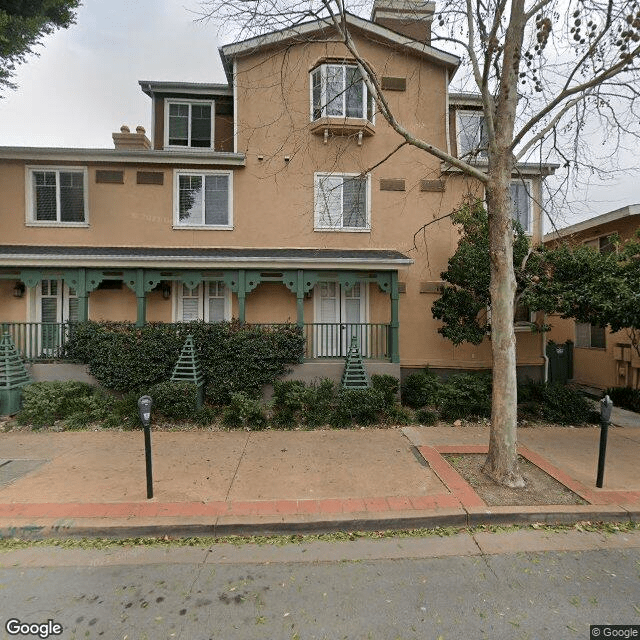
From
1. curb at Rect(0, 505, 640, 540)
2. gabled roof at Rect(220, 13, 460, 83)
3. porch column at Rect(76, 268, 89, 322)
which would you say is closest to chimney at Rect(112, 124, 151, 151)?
gabled roof at Rect(220, 13, 460, 83)

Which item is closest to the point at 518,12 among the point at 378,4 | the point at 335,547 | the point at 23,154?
the point at 335,547

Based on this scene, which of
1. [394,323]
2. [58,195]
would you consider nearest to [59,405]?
[58,195]

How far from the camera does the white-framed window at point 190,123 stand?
414 inches

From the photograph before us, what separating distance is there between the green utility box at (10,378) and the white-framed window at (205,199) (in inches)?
195

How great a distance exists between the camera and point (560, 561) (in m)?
3.32

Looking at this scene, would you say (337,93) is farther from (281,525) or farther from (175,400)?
(281,525)

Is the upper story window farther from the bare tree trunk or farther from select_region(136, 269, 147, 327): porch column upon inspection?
select_region(136, 269, 147, 327): porch column

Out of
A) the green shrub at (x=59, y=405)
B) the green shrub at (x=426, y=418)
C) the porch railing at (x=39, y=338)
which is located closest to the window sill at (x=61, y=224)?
the porch railing at (x=39, y=338)

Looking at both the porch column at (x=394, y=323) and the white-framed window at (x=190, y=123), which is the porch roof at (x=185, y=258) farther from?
the white-framed window at (x=190, y=123)

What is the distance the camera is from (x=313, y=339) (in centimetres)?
955

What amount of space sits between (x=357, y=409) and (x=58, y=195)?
32.4 feet

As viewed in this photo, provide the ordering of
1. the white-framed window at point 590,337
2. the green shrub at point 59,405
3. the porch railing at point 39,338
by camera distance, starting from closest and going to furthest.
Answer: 1. the green shrub at point 59,405
2. the porch railing at point 39,338
3. the white-framed window at point 590,337

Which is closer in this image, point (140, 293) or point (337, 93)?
point (140, 293)

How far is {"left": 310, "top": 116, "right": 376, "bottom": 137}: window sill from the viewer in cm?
942
